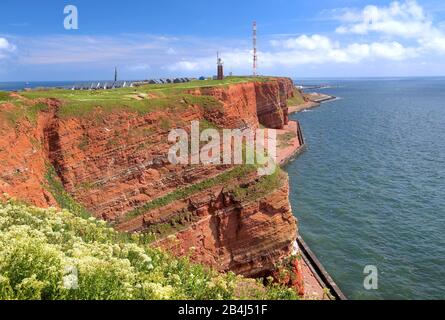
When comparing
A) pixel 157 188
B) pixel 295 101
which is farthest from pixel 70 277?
pixel 295 101

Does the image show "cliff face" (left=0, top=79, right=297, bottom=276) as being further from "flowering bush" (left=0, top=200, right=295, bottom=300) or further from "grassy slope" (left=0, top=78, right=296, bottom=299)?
"flowering bush" (left=0, top=200, right=295, bottom=300)

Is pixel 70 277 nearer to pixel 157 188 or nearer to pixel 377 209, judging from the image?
pixel 157 188

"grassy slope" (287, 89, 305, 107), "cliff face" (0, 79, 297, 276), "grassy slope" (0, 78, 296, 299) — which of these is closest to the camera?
"grassy slope" (0, 78, 296, 299)

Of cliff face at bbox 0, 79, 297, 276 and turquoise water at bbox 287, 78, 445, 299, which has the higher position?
cliff face at bbox 0, 79, 297, 276

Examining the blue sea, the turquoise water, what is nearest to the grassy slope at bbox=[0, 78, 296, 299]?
the blue sea

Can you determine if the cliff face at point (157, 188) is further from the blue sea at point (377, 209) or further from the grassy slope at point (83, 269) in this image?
the grassy slope at point (83, 269)
